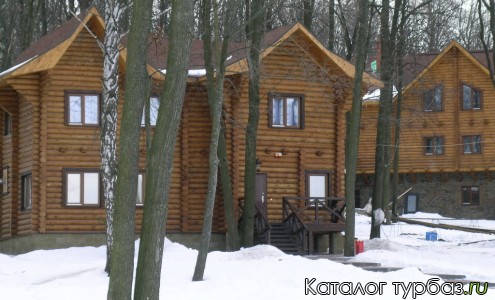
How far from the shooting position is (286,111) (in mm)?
31375

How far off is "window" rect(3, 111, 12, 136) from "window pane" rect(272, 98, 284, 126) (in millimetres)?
8712

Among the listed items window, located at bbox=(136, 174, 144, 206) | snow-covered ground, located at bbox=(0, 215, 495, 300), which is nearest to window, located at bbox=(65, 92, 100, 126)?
window, located at bbox=(136, 174, 144, 206)

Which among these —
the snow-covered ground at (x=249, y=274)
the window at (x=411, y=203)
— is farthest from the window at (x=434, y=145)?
the snow-covered ground at (x=249, y=274)

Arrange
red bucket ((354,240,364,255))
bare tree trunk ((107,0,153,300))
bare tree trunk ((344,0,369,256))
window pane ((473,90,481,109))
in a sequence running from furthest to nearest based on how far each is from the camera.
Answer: window pane ((473,90,481,109)), red bucket ((354,240,364,255)), bare tree trunk ((344,0,369,256)), bare tree trunk ((107,0,153,300))

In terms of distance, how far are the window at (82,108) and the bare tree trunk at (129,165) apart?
15550mm

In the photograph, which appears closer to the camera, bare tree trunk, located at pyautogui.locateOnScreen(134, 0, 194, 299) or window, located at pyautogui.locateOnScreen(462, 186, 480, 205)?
bare tree trunk, located at pyautogui.locateOnScreen(134, 0, 194, 299)

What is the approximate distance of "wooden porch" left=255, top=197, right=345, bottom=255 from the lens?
29219mm

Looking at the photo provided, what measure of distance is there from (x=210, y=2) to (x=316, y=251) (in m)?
10.8

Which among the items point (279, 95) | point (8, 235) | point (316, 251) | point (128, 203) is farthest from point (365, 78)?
point (128, 203)

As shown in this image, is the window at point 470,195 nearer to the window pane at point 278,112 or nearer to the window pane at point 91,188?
the window pane at point 278,112

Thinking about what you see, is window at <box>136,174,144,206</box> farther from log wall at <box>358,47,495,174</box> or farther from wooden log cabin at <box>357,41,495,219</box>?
wooden log cabin at <box>357,41,495,219</box>

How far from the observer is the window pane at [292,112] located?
3141 cm

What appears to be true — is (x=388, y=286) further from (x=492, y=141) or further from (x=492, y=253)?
(x=492, y=141)

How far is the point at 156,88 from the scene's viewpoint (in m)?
29.5
